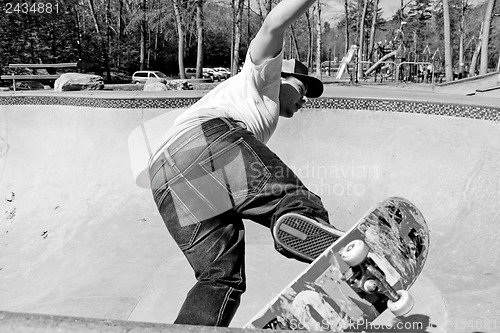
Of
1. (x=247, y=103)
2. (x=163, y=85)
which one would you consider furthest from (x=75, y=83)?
(x=247, y=103)

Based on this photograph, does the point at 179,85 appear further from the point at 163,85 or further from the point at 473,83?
the point at 473,83

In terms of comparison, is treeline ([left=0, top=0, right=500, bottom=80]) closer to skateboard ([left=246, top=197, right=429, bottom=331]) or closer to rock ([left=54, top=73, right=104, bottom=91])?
rock ([left=54, top=73, right=104, bottom=91])

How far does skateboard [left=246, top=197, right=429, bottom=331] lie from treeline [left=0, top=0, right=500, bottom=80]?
53.3 ft

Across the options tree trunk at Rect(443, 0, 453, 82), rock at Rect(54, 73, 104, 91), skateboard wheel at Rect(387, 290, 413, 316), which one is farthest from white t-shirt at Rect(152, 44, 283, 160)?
tree trunk at Rect(443, 0, 453, 82)

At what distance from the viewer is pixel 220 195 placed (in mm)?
1959

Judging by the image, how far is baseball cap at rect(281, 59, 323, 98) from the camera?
2.33 meters

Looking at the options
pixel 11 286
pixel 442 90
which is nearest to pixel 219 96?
pixel 11 286

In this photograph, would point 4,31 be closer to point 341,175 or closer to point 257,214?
point 341,175

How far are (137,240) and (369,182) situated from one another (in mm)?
3462

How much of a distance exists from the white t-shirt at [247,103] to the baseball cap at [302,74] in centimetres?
22

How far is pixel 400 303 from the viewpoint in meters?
1.89

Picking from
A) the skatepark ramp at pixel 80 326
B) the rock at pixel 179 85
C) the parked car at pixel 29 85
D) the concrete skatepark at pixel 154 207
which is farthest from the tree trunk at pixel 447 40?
the skatepark ramp at pixel 80 326

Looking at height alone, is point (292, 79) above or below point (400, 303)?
above

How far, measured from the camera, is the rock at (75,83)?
1275cm
